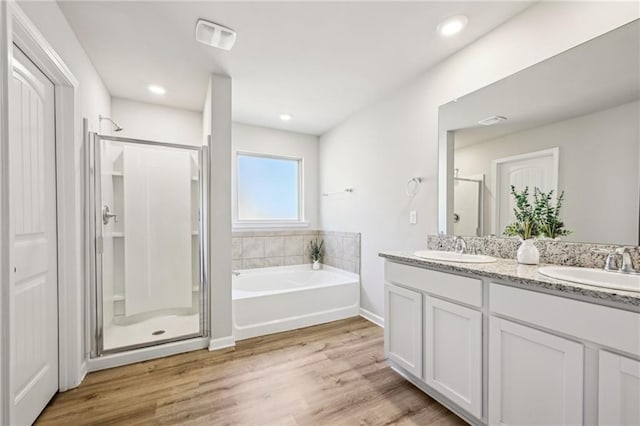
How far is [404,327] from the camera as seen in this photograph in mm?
1869

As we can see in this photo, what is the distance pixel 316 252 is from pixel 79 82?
2.99 metres

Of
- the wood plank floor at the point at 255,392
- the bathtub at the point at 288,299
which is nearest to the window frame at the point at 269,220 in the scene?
the bathtub at the point at 288,299

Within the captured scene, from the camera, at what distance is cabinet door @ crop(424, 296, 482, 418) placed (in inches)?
55.0

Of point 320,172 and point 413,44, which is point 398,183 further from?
point 320,172

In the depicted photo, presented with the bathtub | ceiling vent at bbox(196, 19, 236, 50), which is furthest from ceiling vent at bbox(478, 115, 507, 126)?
the bathtub

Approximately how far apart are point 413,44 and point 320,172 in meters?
2.30

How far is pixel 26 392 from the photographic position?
4.67 ft

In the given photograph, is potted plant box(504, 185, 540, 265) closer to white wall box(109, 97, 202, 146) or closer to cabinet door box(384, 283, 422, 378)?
cabinet door box(384, 283, 422, 378)

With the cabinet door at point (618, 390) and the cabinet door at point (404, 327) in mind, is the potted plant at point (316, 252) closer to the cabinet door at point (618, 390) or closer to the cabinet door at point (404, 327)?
the cabinet door at point (404, 327)

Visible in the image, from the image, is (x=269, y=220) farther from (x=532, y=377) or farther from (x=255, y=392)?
(x=532, y=377)

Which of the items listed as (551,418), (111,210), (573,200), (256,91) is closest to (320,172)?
(256,91)

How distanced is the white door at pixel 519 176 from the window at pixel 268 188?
8.76 ft

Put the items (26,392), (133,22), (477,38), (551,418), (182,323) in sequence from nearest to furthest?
1. (551,418)
2. (26,392)
3. (133,22)
4. (477,38)
5. (182,323)

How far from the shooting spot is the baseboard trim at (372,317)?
2.89m
